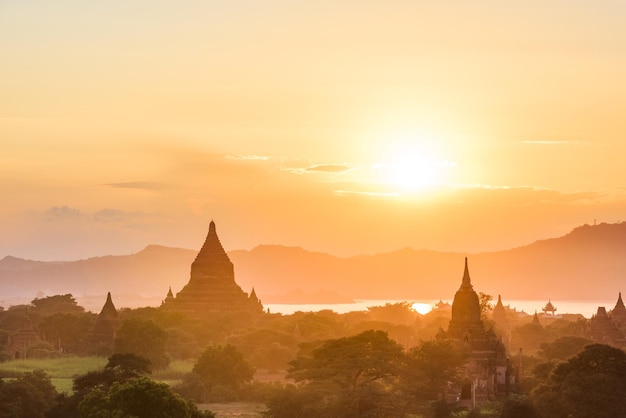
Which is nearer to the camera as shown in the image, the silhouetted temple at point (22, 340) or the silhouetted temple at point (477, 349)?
the silhouetted temple at point (477, 349)

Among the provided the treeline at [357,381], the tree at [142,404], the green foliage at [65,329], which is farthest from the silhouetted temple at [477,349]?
the green foliage at [65,329]

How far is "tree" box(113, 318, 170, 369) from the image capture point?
12300 centimetres

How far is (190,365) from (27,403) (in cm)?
4803

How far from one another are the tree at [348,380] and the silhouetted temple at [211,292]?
90186 millimetres

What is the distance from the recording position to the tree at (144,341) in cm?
12300

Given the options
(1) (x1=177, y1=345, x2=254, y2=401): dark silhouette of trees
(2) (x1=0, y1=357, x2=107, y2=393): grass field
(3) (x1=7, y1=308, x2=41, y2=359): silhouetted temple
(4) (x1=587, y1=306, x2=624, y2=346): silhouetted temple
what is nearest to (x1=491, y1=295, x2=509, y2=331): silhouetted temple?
(4) (x1=587, y1=306, x2=624, y2=346): silhouetted temple

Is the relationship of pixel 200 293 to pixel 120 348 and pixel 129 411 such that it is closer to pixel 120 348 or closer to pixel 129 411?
pixel 120 348

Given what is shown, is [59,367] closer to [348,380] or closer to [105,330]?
[105,330]

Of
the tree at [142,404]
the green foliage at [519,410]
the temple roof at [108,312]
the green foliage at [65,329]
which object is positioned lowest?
the green foliage at [519,410]

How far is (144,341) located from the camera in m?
A: 125

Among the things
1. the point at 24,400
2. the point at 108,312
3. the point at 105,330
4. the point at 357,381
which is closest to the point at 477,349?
the point at 357,381

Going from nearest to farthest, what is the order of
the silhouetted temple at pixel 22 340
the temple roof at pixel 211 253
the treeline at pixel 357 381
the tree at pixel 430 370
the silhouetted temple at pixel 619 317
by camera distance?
the treeline at pixel 357 381, the tree at pixel 430 370, the silhouetted temple at pixel 22 340, the silhouetted temple at pixel 619 317, the temple roof at pixel 211 253

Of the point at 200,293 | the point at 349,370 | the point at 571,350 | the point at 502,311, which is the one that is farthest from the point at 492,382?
the point at 502,311

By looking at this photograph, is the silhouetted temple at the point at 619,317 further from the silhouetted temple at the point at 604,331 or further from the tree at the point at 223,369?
the tree at the point at 223,369
